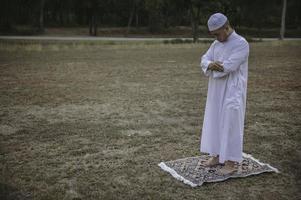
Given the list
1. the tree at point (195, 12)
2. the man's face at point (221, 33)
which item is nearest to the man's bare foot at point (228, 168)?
the man's face at point (221, 33)

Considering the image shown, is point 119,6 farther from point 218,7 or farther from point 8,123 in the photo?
point 8,123

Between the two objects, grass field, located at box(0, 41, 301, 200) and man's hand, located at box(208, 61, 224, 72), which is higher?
man's hand, located at box(208, 61, 224, 72)

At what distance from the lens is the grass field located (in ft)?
16.6

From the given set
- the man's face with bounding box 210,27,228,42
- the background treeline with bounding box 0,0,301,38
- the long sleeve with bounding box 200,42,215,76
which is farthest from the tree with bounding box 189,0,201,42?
the man's face with bounding box 210,27,228,42

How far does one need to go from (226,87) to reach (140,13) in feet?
153

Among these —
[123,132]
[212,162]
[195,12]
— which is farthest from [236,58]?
[195,12]

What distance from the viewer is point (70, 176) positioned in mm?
5387

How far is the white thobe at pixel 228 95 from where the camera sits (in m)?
4.93

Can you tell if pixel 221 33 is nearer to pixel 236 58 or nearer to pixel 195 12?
pixel 236 58

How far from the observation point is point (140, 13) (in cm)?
5038

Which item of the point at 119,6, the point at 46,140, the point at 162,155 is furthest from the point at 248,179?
the point at 119,6

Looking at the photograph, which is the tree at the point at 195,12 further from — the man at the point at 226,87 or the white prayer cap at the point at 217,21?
the white prayer cap at the point at 217,21

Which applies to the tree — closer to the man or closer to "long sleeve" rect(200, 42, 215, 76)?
"long sleeve" rect(200, 42, 215, 76)

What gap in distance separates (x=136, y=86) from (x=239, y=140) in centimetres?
708
